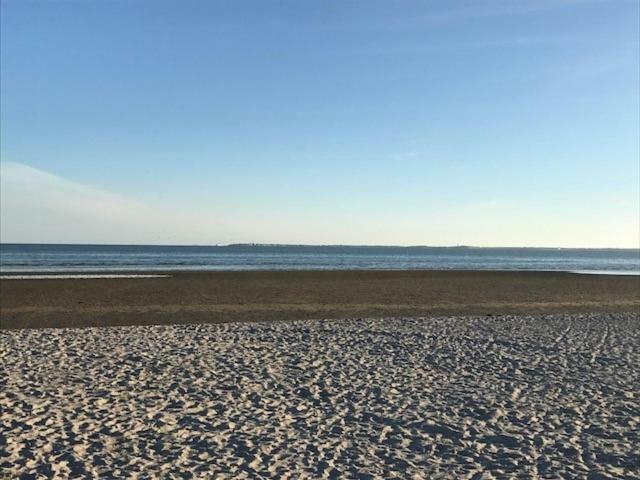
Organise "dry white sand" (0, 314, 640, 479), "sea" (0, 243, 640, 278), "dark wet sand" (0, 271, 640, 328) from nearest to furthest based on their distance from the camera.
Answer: "dry white sand" (0, 314, 640, 479)
"dark wet sand" (0, 271, 640, 328)
"sea" (0, 243, 640, 278)

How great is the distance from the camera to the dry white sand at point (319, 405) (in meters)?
6.66

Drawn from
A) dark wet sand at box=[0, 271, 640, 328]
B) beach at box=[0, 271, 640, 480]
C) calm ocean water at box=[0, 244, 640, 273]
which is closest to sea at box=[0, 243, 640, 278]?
calm ocean water at box=[0, 244, 640, 273]

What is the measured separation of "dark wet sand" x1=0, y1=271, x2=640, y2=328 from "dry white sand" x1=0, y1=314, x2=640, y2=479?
5.56 m

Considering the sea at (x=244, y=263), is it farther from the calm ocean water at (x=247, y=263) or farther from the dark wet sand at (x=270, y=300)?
the dark wet sand at (x=270, y=300)

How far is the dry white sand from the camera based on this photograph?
666 cm

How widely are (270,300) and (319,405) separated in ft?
58.2

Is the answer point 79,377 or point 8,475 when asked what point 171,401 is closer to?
point 79,377

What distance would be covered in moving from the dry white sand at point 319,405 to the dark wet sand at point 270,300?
5.56 metres

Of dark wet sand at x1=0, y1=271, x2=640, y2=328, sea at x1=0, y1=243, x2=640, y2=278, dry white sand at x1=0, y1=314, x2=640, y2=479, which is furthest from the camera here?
sea at x1=0, y1=243, x2=640, y2=278

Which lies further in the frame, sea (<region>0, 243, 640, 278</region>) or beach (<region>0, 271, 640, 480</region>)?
sea (<region>0, 243, 640, 278</region>)

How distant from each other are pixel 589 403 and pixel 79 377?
28.7 feet

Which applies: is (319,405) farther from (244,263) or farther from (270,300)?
(244,263)

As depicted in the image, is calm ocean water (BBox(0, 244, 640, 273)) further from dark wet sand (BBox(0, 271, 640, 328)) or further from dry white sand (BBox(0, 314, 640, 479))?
dry white sand (BBox(0, 314, 640, 479))

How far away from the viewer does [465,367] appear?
39.4ft
